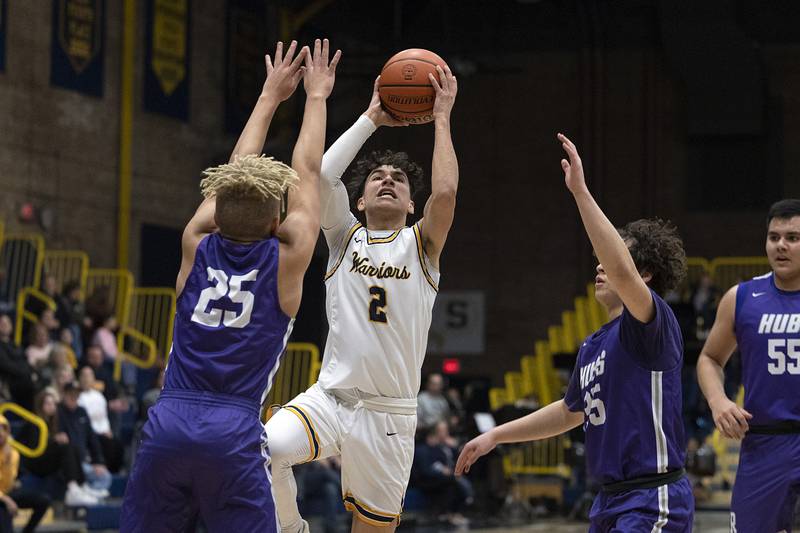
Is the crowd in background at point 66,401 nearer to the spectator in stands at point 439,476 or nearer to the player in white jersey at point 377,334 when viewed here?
the spectator in stands at point 439,476

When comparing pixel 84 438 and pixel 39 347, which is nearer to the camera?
pixel 84 438

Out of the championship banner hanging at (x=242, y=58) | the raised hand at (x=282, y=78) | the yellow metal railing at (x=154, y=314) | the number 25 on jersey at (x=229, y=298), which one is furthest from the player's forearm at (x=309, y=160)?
the championship banner hanging at (x=242, y=58)

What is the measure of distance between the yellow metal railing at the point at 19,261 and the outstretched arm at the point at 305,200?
45.2 feet

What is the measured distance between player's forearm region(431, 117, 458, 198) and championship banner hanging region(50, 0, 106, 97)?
15.1m

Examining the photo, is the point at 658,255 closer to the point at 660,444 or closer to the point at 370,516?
the point at 660,444

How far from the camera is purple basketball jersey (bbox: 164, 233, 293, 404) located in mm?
4863

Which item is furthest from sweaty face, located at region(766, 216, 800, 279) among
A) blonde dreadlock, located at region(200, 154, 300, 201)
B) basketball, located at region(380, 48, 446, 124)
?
blonde dreadlock, located at region(200, 154, 300, 201)

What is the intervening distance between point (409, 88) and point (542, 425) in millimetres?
1781

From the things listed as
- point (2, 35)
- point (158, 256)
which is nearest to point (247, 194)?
point (2, 35)

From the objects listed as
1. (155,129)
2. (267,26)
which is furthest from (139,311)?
(267,26)

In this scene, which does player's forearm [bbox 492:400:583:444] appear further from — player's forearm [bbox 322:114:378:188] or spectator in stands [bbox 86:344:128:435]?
spectator in stands [bbox 86:344:128:435]

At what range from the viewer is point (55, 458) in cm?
1330

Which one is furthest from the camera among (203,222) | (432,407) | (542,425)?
(432,407)

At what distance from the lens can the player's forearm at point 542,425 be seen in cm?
584
